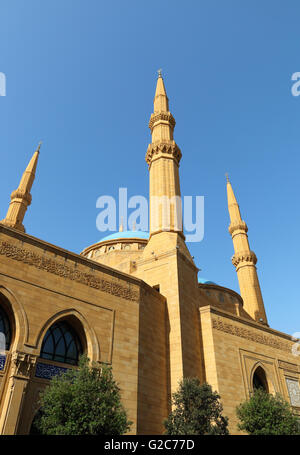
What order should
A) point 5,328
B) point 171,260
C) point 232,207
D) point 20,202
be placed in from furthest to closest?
point 232,207 < point 20,202 < point 171,260 < point 5,328

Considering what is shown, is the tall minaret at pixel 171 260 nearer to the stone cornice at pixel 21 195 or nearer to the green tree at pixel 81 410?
the green tree at pixel 81 410

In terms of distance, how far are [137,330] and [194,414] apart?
3.20m

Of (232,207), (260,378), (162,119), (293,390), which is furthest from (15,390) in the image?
(232,207)

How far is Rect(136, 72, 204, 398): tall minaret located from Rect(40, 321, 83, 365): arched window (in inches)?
148

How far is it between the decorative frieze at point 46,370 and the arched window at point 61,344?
23cm

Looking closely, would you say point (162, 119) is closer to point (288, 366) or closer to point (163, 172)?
point (163, 172)

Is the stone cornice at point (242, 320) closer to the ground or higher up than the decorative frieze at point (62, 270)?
higher up

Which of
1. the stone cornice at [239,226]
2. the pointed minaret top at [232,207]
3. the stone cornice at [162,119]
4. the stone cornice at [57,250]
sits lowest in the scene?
the stone cornice at [57,250]

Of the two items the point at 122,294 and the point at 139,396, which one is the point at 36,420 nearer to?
the point at 139,396

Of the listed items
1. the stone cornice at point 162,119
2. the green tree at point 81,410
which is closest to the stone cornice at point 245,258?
the stone cornice at point 162,119

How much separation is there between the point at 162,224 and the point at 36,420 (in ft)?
32.8

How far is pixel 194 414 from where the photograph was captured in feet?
30.5

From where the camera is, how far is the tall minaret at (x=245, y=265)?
24.2 m
